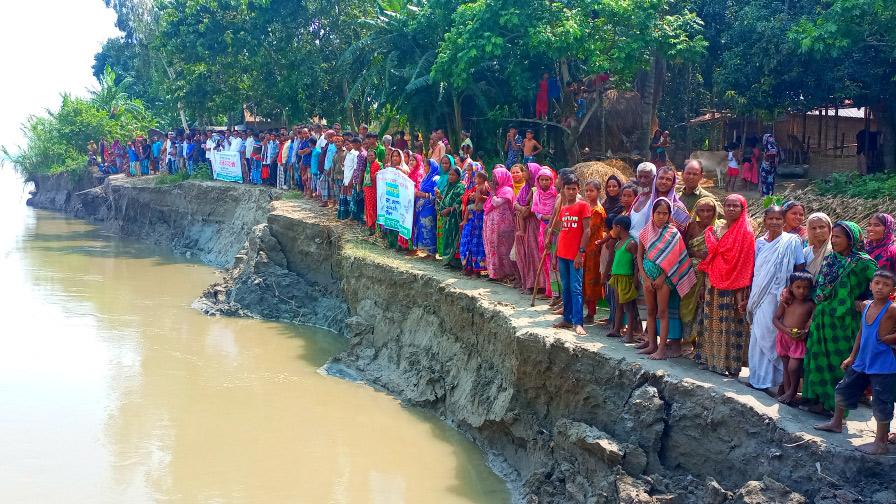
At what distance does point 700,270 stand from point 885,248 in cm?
139

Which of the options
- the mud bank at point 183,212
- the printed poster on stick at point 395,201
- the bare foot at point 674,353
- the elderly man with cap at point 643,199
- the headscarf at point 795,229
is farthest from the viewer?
the mud bank at point 183,212

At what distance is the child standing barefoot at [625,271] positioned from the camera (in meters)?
7.14

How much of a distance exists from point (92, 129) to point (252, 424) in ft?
85.3

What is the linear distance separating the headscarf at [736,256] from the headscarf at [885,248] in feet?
2.72

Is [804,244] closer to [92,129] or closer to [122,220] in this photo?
[122,220]

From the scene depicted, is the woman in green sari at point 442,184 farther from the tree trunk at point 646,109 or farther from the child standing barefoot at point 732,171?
the child standing barefoot at point 732,171

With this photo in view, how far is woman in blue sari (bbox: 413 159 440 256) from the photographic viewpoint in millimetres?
11188

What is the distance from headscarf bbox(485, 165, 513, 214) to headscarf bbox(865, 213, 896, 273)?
446cm

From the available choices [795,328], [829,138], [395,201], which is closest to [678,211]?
[795,328]

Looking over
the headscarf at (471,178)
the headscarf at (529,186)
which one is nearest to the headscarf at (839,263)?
the headscarf at (529,186)

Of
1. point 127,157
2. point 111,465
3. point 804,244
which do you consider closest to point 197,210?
point 127,157

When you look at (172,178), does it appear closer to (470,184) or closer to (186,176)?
(186,176)

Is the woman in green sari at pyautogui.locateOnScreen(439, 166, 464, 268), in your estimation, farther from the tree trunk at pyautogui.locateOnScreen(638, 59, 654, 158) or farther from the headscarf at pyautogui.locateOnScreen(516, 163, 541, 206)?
the tree trunk at pyautogui.locateOnScreen(638, 59, 654, 158)

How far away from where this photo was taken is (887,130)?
1398 centimetres
